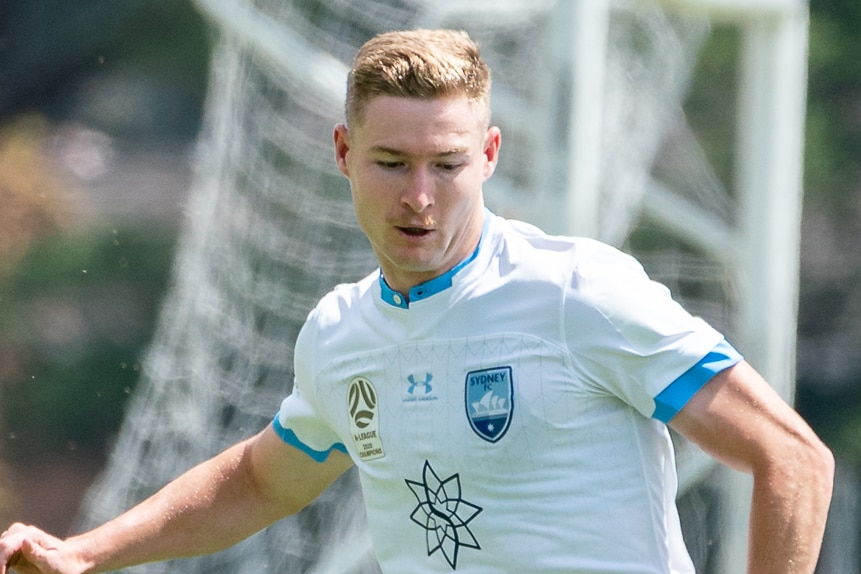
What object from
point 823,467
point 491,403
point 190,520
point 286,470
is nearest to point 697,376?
point 823,467

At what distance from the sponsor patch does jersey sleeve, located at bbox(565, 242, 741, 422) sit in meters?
0.42

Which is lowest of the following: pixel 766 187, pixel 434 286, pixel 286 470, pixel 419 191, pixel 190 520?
pixel 190 520

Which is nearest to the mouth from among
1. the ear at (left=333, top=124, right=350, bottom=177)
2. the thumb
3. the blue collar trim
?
the blue collar trim

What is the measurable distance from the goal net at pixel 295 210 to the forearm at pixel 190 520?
221cm

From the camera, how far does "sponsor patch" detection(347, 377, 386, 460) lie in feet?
8.79

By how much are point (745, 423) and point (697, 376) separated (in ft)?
0.33

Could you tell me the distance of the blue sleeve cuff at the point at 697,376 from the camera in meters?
2.33

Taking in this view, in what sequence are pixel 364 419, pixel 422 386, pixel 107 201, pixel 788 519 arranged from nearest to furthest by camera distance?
pixel 788 519
pixel 422 386
pixel 364 419
pixel 107 201

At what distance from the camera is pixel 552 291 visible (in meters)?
2.50

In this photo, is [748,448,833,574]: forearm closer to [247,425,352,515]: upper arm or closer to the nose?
the nose

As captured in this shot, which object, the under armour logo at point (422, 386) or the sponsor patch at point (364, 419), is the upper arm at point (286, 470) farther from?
the under armour logo at point (422, 386)

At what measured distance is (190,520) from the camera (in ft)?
9.91

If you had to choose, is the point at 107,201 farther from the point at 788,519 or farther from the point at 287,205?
the point at 788,519

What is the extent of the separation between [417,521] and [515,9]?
3.17m
